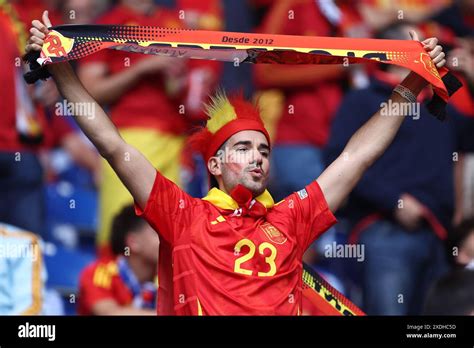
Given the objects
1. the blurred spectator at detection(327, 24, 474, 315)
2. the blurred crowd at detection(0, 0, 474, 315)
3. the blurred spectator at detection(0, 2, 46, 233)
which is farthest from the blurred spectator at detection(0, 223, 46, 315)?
the blurred spectator at detection(327, 24, 474, 315)

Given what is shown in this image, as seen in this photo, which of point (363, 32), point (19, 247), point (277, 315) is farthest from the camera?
point (363, 32)

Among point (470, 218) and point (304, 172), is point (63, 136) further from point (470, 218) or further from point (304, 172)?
point (470, 218)

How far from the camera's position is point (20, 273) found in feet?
32.3

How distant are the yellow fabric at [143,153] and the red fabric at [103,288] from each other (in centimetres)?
47

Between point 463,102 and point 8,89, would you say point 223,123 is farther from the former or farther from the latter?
point 463,102

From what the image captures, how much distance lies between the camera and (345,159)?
8023 millimetres

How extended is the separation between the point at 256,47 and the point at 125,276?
248 centimetres

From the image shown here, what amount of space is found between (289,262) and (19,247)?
2.67 meters

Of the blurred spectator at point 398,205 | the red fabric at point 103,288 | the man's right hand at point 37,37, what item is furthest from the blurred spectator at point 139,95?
the man's right hand at point 37,37

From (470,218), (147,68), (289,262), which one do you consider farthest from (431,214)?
(289,262)

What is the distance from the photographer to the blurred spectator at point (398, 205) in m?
10.1

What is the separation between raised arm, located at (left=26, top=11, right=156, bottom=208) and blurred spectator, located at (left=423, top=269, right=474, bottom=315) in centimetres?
248

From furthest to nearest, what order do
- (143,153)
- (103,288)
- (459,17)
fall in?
(459,17) < (143,153) < (103,288)

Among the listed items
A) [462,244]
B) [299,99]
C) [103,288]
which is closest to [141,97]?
[299,99]
